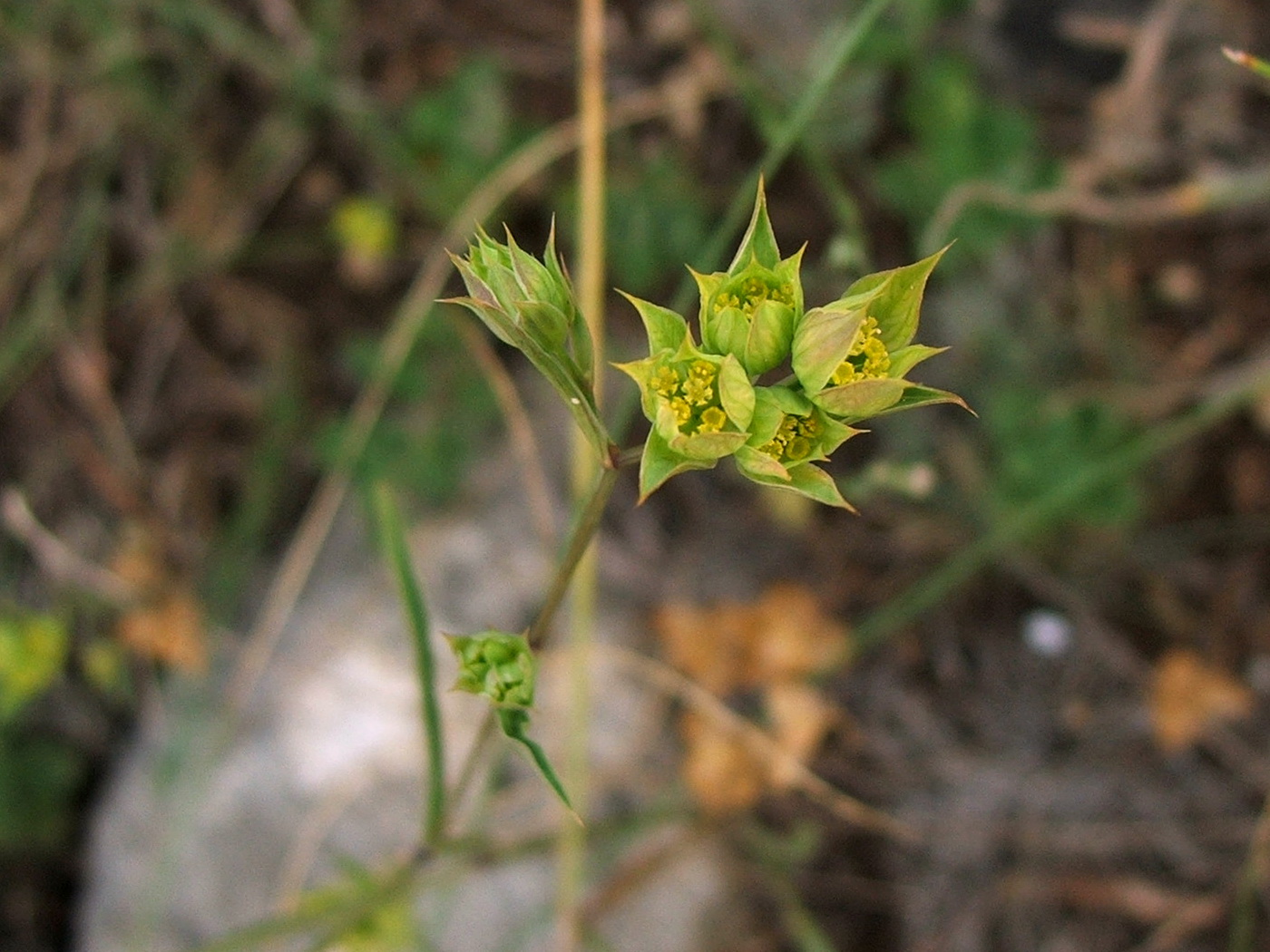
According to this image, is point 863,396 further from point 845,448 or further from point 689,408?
point 845,448

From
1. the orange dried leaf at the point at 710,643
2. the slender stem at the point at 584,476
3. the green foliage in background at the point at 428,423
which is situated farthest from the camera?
the green foliage in background at the point at 428,423

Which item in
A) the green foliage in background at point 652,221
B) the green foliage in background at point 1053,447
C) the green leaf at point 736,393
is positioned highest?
the green foliage in background at point 652,221

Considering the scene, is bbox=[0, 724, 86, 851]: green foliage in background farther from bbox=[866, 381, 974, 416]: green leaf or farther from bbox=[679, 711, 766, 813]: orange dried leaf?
bbox=[866, 381, 974, 416]: green leaf

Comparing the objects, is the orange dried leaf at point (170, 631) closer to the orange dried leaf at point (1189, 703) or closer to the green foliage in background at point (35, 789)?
the green foliage in background at point (35, 789)

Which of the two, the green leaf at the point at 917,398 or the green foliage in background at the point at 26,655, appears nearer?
the green leaf at the point at 917,398

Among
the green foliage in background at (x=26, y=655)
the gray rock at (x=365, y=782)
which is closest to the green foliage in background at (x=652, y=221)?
the gray rock at (x=365, y=782)

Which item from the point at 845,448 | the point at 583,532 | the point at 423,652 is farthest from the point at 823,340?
the point at 845,448

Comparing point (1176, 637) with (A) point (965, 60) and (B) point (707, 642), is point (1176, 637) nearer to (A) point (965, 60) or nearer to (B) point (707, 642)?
(B) point (707, 642)
